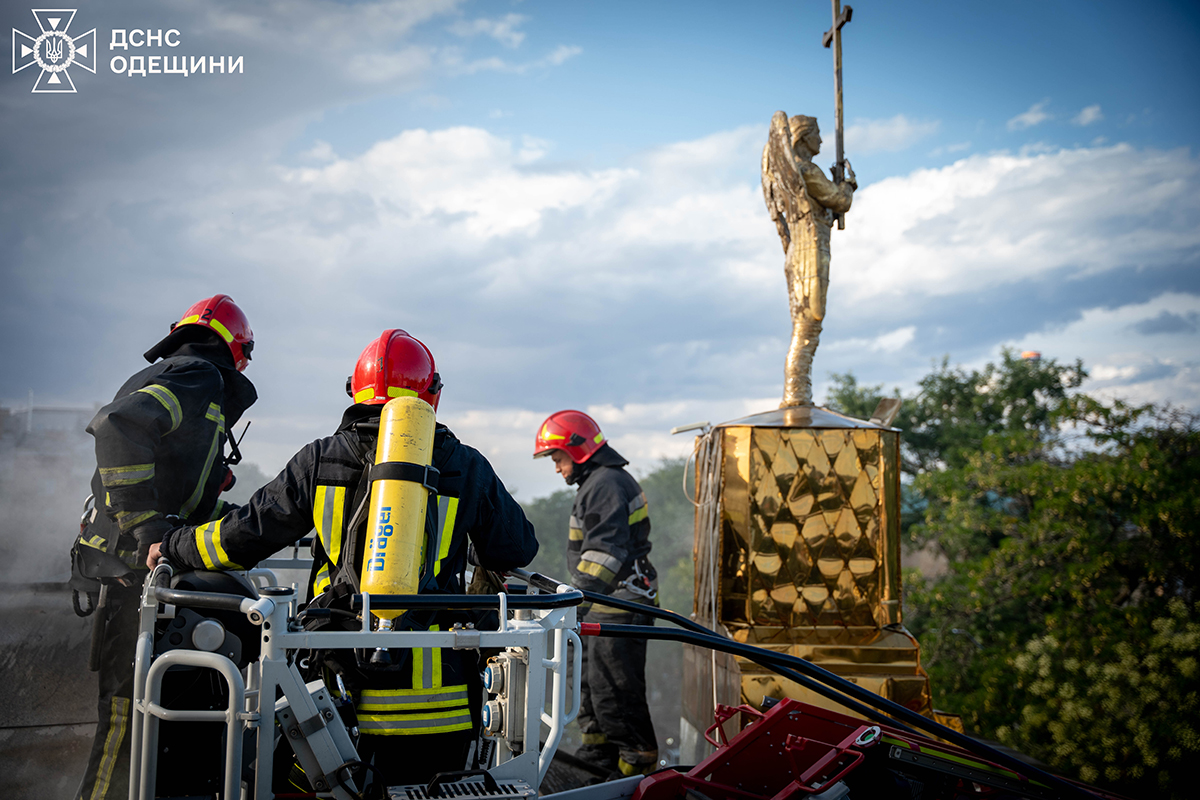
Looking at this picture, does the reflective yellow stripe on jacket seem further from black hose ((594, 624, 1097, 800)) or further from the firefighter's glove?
the firefighter's glove

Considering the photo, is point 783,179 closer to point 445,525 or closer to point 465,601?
point 445,525

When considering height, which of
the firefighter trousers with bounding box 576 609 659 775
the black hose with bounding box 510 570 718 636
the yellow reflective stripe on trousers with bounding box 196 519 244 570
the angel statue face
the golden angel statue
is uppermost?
the angel statue face

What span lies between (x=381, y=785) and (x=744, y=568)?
11.3 feet

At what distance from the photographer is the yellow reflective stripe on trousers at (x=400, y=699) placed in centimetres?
273

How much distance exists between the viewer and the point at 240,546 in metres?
2.84

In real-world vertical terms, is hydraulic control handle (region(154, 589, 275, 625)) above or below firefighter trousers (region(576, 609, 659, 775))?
above

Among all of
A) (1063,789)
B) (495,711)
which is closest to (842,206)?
(1063,789)

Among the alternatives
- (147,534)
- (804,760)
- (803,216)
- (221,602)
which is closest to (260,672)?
(221,602)

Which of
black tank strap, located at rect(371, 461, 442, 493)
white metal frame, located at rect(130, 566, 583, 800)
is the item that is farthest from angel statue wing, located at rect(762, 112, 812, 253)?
white metal frame, located at rect(130, 566, 583, 800)

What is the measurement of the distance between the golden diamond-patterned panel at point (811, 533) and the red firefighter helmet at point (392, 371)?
298 centimetres

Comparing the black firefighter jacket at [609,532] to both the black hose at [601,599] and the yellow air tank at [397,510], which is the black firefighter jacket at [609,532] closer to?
the black hose at [601,599]

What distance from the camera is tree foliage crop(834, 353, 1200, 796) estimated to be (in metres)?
7.71

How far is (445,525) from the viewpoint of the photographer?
3023 mm

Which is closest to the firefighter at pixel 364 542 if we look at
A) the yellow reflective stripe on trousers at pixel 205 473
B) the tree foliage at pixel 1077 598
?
the yellow reflective stripe on trousers at pixel 205 473
